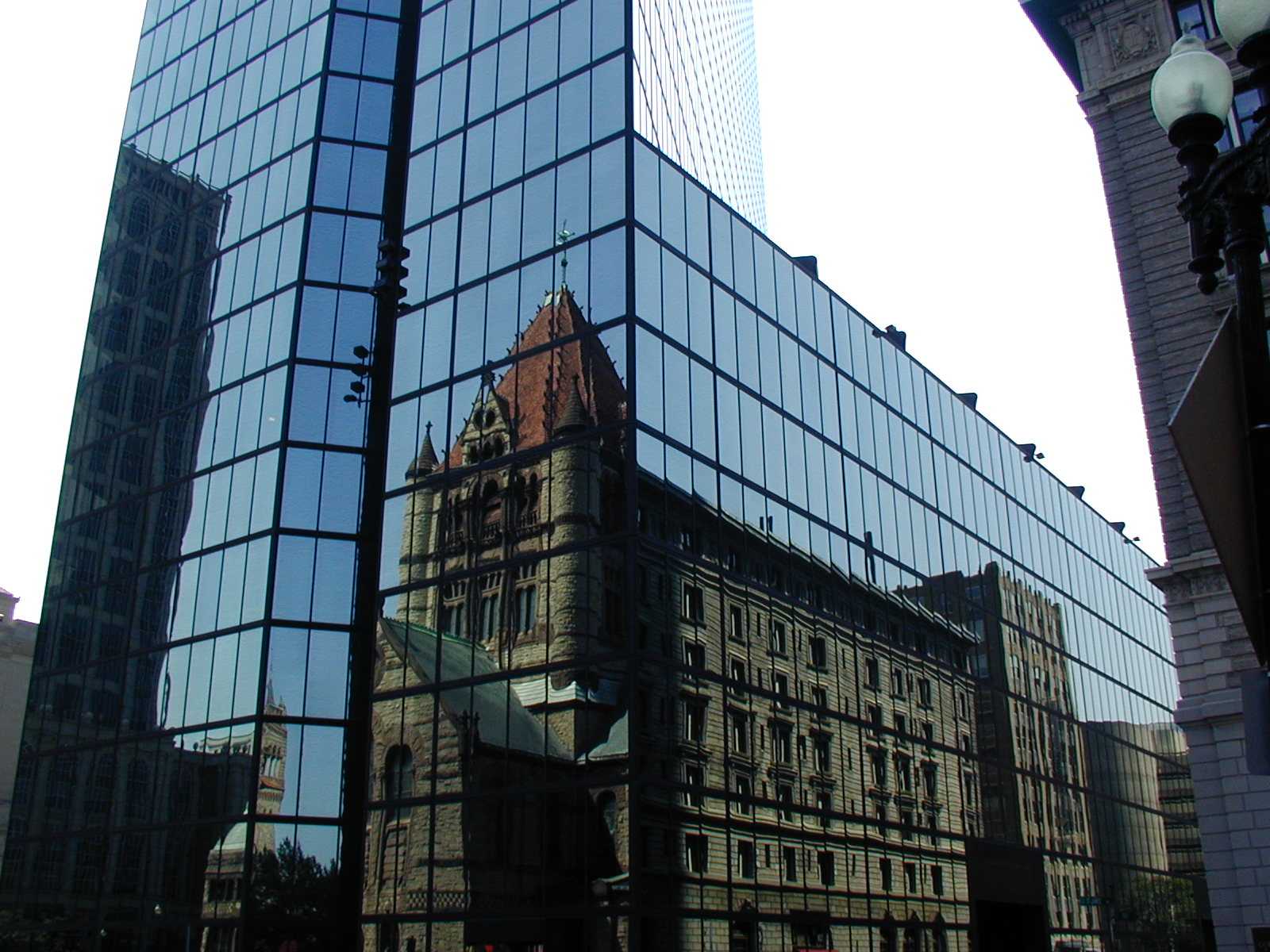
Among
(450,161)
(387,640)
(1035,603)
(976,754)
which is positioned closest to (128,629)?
(387,640)

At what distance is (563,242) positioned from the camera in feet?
115

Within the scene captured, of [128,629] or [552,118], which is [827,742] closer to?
[552,118]

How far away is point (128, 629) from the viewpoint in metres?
40.3

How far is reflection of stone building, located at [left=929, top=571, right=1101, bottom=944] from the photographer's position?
4609cm

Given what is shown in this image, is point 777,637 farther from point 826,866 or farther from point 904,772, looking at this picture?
point 904,772

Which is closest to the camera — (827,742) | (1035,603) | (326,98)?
(827,742)

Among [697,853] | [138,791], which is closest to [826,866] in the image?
[697,853]

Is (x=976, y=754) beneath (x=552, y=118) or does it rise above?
beneath

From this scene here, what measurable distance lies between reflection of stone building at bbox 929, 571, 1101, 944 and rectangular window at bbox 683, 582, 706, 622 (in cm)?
1616

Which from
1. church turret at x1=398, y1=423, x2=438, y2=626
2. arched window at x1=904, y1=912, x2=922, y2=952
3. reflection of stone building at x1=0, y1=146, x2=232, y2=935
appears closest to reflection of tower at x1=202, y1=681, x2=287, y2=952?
reflection of stone building at x1=0, y1=146, x2=232, y2=935

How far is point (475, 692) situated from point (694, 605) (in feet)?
20.6

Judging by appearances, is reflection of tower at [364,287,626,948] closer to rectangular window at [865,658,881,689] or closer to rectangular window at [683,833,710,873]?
rectangular window at [683,833,710,873]

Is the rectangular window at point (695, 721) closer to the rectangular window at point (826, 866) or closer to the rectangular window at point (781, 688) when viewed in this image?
the rectangular window at point (781, 688)

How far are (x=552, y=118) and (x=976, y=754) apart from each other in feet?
89.4
